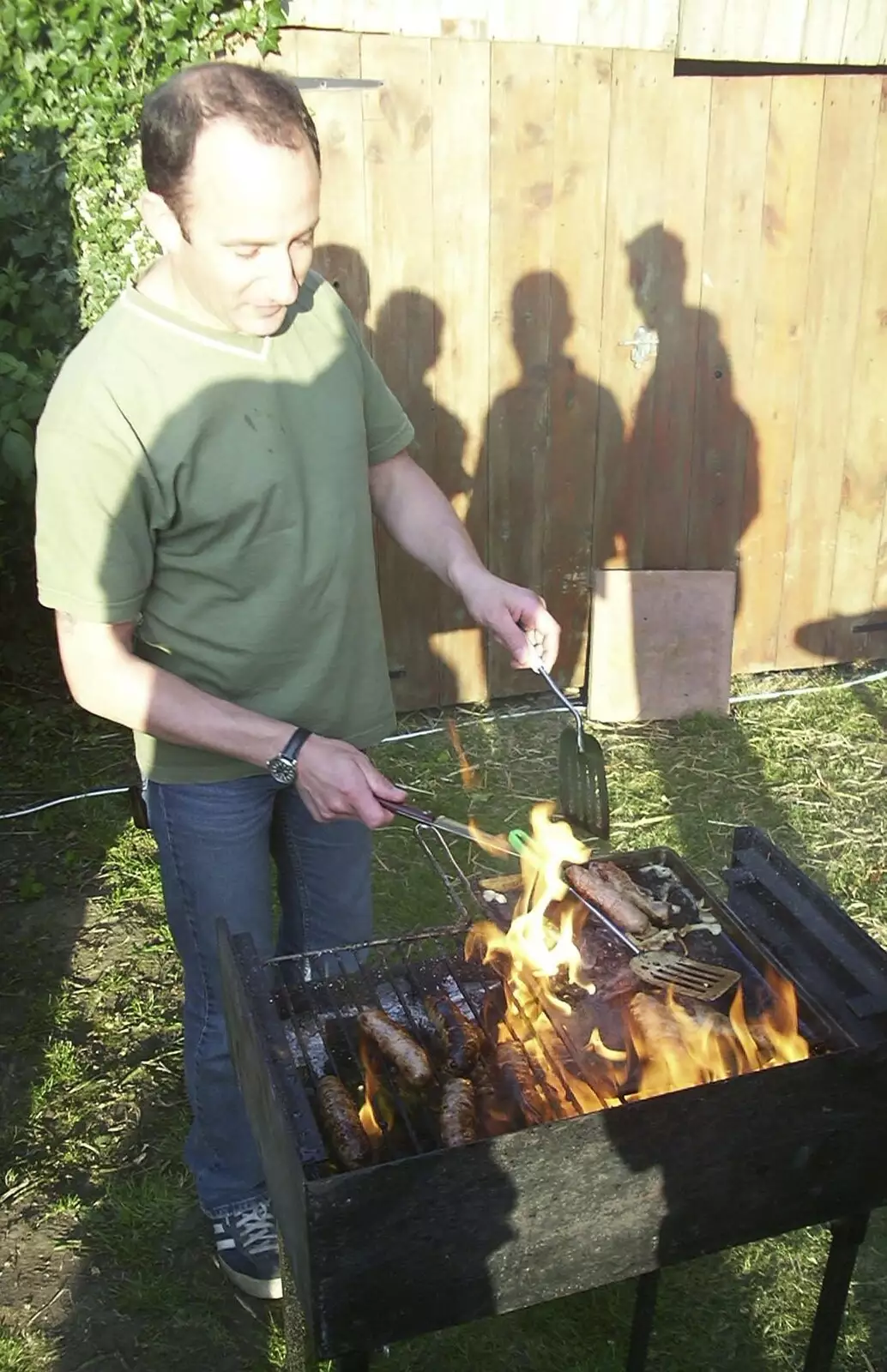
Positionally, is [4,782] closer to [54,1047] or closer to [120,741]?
[120,741]

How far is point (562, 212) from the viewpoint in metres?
5.00

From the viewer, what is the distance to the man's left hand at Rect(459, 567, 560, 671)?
2543 mm

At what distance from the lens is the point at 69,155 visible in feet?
15.5

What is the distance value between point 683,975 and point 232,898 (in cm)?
96

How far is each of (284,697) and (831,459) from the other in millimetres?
4228

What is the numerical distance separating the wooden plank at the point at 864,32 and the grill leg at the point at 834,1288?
488cm

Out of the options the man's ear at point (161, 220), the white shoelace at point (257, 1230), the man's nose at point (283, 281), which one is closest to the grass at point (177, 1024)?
the white shoelace at point (257, 1230)

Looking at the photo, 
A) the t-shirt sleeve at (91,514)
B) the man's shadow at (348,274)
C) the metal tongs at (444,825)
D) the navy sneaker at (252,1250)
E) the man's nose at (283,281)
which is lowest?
the navy sneaker at (252,1250)

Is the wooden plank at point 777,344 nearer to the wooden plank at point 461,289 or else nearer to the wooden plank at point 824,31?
the wooden plank at point 824,31

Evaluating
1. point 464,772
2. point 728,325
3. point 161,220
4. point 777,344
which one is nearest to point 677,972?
point 161,220

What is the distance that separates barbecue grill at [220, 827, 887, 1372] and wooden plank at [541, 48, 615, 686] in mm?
3576

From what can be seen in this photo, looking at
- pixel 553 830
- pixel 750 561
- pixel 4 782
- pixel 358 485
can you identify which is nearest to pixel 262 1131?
pixel 553 830

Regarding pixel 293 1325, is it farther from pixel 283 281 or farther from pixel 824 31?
pixel 824 31

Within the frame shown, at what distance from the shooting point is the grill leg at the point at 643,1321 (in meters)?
2.30
